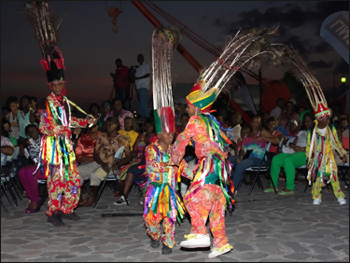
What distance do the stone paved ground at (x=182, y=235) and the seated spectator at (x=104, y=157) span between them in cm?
43

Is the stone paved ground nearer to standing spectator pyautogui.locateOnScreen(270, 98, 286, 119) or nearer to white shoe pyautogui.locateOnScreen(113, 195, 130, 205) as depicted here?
white shoe pyautogui.locateOnScreen(113, 195, 130, 205)

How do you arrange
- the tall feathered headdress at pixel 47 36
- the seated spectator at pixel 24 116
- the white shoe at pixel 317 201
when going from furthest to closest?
the seated spectator at pixel 24 116, the white shoe at pixel 317 201, the tall feathered headdress at pixel 47 36

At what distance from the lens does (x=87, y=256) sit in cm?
457

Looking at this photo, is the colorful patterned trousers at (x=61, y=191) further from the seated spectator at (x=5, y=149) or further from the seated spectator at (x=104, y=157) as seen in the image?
the seated spectator at (x=5, y=149)

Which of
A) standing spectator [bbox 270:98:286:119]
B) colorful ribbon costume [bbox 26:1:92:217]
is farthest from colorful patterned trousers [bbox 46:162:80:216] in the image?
standing spectator [bbox 270:98:286:119]

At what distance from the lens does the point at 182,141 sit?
4410 millimetres

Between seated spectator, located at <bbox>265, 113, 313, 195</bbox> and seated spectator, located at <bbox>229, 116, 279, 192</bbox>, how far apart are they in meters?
0.35

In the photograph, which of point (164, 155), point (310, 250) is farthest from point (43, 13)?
point (310, 250)

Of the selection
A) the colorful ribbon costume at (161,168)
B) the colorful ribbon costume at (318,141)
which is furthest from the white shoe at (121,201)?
the colorful ribbon costume at (318,141)

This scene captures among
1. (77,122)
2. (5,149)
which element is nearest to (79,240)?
(77,122)

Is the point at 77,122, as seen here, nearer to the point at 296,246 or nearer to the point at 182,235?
→ the point at 182,235

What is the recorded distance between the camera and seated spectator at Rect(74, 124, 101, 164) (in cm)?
770

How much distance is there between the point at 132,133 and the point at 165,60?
11.6 feet

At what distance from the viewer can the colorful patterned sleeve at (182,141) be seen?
4.40 m
